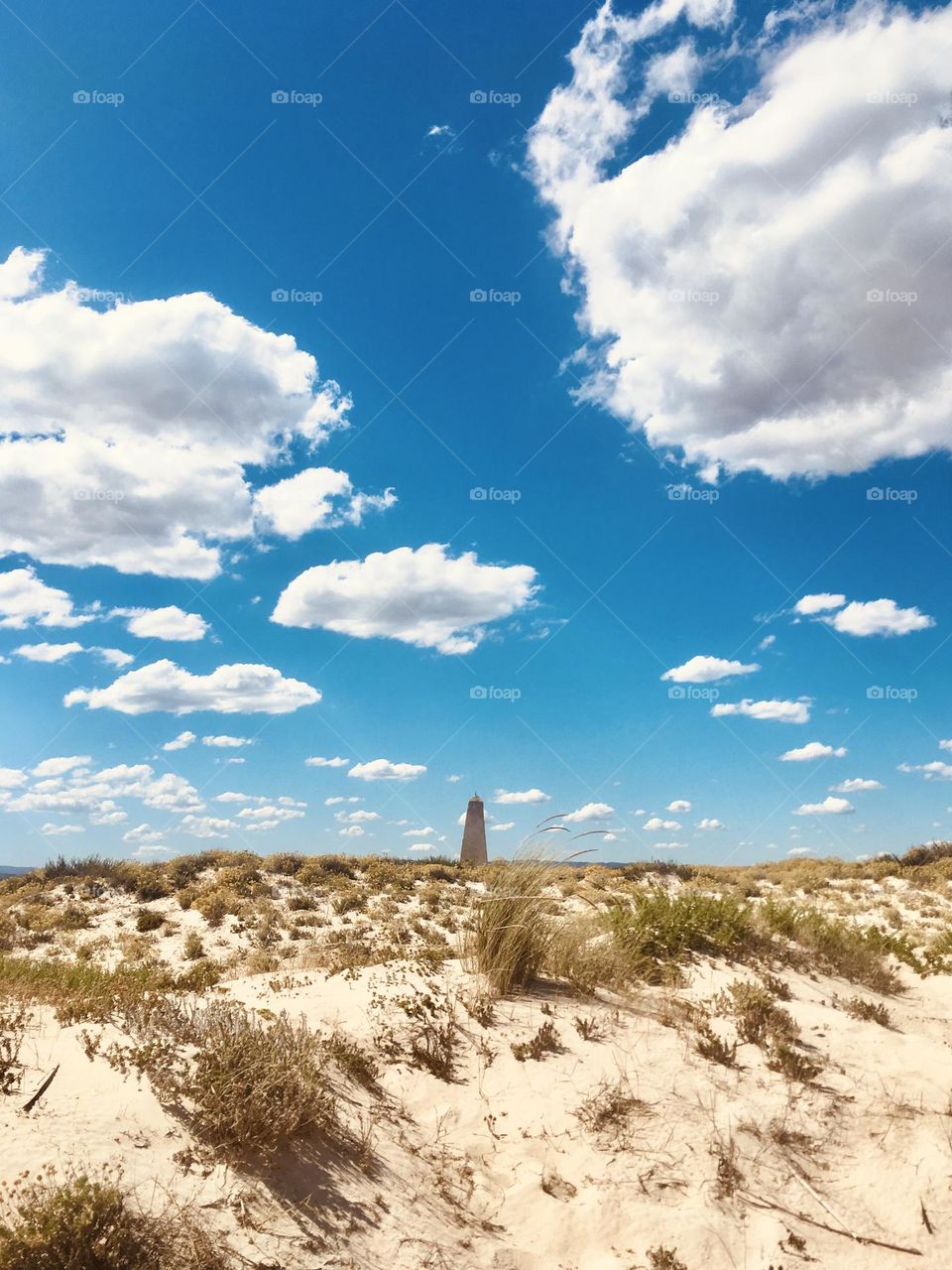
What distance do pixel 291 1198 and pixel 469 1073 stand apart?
2301mm

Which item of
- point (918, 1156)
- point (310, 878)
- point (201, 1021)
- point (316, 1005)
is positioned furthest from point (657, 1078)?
point (310, 878)

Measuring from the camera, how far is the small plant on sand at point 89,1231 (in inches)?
146

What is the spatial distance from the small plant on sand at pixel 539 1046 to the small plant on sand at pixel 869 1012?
3769 mm

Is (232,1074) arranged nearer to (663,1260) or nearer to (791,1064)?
(663,1260)

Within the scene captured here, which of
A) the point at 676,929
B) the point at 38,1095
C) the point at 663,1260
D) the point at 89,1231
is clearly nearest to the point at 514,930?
the point at 676,929

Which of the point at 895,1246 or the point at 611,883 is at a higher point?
the point at 611,883

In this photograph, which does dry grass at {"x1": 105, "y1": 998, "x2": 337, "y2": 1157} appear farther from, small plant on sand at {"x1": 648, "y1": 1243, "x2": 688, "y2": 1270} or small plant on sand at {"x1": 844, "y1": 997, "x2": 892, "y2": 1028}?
small plant on sand at {"x1": 844, "y1": 997, "x2": 892, "y2": 1028}

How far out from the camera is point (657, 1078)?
684cm

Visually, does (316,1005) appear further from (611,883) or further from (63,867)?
(63,867)

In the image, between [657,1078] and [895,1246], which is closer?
[895,1246]

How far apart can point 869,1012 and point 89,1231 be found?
8048 millimetres

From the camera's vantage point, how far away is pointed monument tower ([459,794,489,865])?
80.0 ft

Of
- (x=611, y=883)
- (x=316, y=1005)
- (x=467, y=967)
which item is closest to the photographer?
(x=316, y=1005)

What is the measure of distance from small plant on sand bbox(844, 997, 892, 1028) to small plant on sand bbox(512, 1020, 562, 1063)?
3769 millimetres
